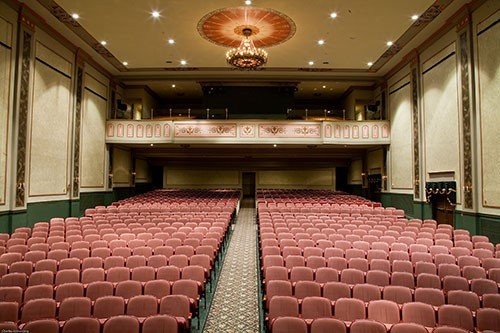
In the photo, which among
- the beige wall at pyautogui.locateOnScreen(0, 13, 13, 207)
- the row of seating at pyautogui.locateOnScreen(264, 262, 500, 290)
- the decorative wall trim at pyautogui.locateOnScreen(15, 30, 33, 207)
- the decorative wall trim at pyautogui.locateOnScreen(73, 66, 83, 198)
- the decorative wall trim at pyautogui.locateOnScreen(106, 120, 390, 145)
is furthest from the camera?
the decorative wall trim at pyautogui.locateOnScreen(106, 120, 390, 145)

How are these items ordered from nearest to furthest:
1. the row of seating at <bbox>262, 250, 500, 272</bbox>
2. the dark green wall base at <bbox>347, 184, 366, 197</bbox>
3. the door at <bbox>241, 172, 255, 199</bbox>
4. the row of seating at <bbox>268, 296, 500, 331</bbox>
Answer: the row of seating at <bbox>268, 296, 500, 331</bbox>
the row of seating at <bbox>262, 250, 500, 272</bbox>
the dark green wall base at <bbox>347, 184, 366, 197</bbox>
the door at <bbox>241, 172, 255, 199</bbox>

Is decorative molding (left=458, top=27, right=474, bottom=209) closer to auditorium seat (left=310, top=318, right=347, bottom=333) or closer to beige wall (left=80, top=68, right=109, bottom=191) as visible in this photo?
auditorium seat (left=310, top=318, right=347, bottom=333)

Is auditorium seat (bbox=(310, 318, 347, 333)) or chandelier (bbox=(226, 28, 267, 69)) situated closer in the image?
auditorium seat (bbox=(310, 318, 347, 333))

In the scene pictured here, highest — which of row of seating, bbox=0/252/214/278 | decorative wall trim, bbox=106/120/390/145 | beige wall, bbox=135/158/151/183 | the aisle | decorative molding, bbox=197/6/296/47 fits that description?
decorative molding, bbox=197/6/296/47

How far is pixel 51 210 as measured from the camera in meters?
9.23

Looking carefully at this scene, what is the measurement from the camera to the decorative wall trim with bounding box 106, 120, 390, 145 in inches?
500

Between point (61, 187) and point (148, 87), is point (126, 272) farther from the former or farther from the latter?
point (148, 87)

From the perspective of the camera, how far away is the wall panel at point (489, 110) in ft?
23.2

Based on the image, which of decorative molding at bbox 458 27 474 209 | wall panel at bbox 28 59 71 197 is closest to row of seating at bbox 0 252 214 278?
wall panel at bbox 28 59 71 197

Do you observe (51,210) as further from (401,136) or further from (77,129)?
(401,136)

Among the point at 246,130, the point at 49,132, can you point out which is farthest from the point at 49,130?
the point at 246,130

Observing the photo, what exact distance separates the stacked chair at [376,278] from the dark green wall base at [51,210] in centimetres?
558

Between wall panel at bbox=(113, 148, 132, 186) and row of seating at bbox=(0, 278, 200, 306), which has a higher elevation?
wall panel at bbox=(113, 148, 132, 186)

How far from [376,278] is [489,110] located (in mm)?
5303
